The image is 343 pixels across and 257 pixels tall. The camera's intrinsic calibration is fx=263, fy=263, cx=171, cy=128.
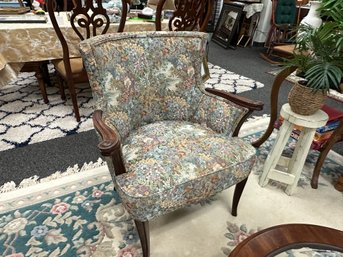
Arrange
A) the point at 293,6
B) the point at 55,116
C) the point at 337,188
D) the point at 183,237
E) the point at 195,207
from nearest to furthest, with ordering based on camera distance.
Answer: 1. the point at 183,237
2. the point at 195,207
3. the point at 337,188
4. the point at 55,116
5. the point at 293,6

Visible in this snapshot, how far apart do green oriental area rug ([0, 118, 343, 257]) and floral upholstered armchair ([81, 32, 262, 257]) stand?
0.15m

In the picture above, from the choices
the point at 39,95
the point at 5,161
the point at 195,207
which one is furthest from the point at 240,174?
the point at 39,95

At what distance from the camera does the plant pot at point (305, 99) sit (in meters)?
1.39

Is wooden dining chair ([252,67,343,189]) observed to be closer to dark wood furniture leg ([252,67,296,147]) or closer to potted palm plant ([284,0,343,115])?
dark wood furniture leg ([252,67,296,147])

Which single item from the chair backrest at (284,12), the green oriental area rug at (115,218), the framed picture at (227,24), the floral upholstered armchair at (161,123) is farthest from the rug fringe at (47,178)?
the chair backrest at (284,12)

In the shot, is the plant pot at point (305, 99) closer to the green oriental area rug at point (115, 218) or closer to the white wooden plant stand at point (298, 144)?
the white wooden plant stand at point (298, 144)

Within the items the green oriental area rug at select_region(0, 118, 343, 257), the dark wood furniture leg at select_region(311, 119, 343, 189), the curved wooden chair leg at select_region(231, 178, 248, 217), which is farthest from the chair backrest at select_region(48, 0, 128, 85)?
the dark wood furniture leg at select_region(311, 119, 343, 189)

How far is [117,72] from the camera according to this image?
1270 millimetres

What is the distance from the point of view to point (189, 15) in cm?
213

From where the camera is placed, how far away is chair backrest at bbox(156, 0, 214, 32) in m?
2.07

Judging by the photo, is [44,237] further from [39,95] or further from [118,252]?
[39,95]

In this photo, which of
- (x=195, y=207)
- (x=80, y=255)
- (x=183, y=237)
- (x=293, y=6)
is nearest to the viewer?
(x=80, y=255)

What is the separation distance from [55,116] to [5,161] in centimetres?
65

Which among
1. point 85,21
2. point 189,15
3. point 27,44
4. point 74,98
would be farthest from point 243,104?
point 27,44
